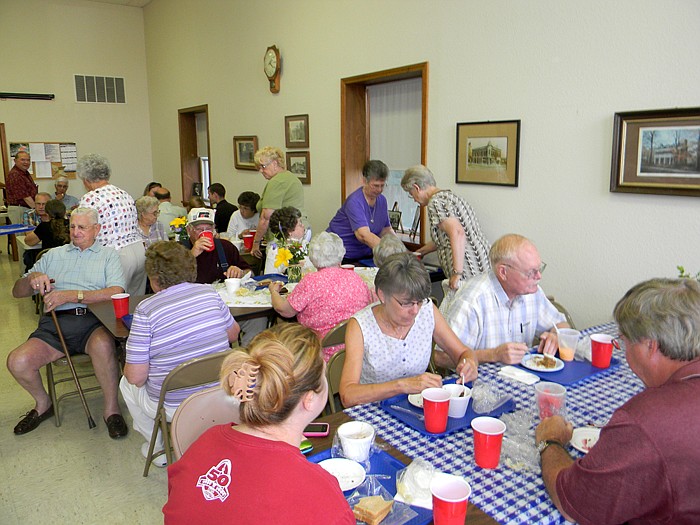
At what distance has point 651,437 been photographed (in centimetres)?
113

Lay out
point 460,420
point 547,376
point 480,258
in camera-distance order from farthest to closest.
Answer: point 480,258 < point 547,376 < point 460,420

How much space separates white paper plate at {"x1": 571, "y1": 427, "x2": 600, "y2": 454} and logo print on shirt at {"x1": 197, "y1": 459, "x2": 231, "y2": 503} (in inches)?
38.6

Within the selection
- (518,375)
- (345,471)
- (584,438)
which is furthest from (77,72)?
(584,438)

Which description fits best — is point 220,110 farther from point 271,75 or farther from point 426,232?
point 426,232

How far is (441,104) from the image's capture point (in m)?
4.39

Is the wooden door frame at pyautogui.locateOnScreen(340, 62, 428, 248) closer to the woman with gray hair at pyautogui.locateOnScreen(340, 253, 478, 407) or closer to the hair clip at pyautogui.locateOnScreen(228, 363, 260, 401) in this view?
the woman with gray hair at pyautogui.locateOnScreen(340, 253, 478, 407)

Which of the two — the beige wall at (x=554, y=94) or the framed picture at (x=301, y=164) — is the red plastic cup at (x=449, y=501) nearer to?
the beige wall at (x=554, y=94)

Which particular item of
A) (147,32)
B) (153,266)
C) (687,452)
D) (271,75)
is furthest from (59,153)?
(687,452)

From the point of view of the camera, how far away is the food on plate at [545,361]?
2166mm

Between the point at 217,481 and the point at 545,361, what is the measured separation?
1.47 m

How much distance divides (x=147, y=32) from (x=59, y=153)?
2692 millimetres

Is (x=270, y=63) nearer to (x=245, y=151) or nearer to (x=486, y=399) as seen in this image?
(x=245, y=151)

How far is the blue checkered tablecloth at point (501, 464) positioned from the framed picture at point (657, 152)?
1290 mm

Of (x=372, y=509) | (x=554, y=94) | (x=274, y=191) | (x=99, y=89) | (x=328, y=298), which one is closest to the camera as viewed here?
(x=372, y=509)
